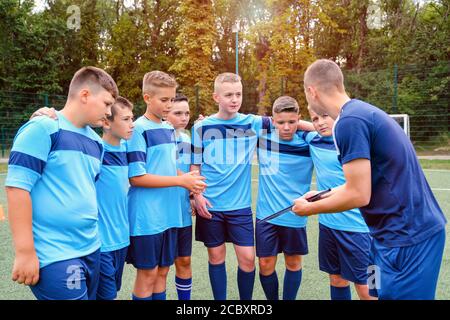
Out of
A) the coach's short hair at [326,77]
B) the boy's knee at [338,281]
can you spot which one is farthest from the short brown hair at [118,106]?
the boy's knee at [338,281]

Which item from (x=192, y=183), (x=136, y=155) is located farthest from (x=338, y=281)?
(x=136, y=155)

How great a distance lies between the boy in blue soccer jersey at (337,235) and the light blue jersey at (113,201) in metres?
1.50

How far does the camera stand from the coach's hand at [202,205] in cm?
366

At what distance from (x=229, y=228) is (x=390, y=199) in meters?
1.73

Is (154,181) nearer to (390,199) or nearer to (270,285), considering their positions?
(270,285)

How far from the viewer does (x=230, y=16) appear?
32688mm

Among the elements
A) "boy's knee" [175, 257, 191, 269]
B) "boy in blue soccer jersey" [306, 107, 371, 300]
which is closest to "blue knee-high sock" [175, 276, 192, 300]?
"boy's knee" [175, 257, 191, 269]

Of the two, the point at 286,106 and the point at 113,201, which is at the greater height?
the point at 286,106

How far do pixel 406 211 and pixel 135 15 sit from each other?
110 ft

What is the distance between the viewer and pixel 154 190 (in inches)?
134

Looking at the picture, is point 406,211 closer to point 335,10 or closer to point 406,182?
point 406,182

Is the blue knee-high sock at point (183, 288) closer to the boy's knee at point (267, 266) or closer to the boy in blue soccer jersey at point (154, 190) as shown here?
the boy in blue soccer jersey at point (154, 190)

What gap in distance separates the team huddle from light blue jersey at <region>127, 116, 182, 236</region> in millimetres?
10

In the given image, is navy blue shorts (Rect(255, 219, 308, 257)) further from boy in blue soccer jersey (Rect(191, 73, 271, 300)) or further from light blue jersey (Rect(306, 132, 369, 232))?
light blue jersey (Rect(306, 132, 369, 232))
